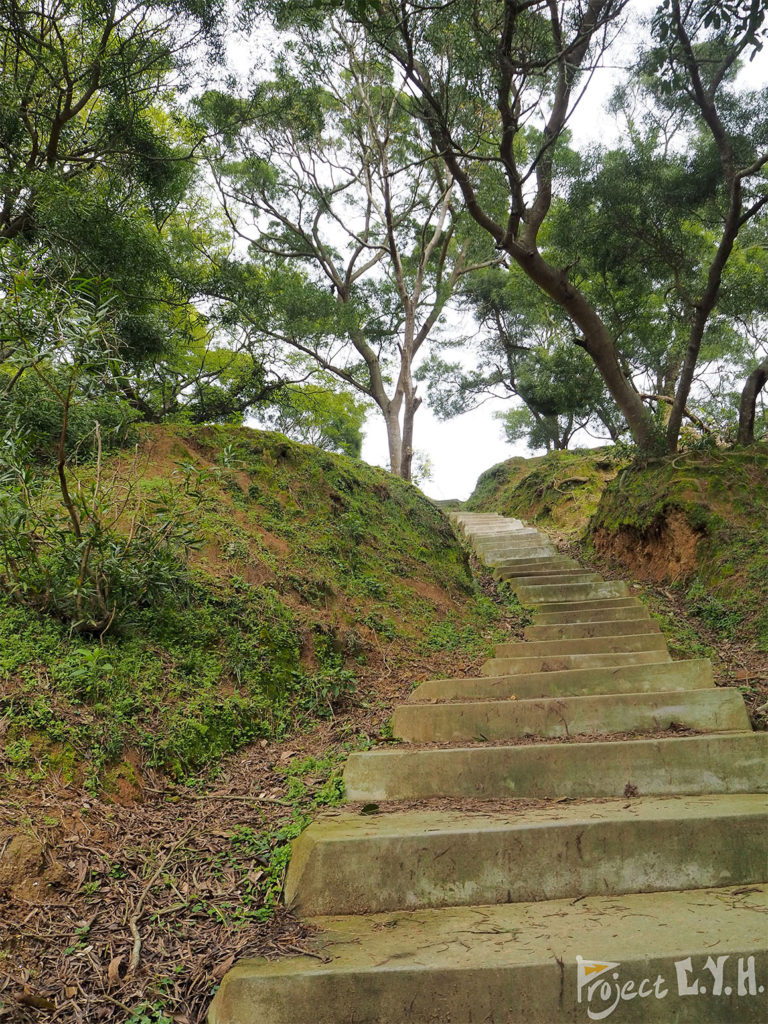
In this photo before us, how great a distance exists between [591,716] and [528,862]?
4.59 feet

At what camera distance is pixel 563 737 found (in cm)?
335

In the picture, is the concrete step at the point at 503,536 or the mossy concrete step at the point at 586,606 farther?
the concrete step at the point at 503,536

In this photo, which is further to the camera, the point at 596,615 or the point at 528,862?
the point at 596,615

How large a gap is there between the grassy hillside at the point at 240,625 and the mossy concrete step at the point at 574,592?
2.04ft

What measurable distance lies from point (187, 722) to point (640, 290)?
8.58 meters

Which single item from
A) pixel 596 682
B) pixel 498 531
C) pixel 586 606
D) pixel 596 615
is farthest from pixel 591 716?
pixel 498 531

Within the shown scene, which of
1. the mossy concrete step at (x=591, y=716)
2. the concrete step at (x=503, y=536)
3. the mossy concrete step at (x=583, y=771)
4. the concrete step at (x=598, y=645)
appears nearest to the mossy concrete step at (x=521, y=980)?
the mossy concrete step at (x=583, y=771)

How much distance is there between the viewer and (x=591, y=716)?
3414mm

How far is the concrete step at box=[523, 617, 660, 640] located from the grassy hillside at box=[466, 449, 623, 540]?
16.8 feet

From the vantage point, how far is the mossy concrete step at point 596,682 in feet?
13.0

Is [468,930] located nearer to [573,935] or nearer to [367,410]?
[573,935]

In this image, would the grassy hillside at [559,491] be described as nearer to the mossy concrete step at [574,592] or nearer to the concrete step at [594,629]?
the mossy concrete step at [574,592]

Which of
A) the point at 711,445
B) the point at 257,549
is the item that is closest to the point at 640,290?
the point at 711,445

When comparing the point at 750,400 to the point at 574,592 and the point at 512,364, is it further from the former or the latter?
the point at 512,364
